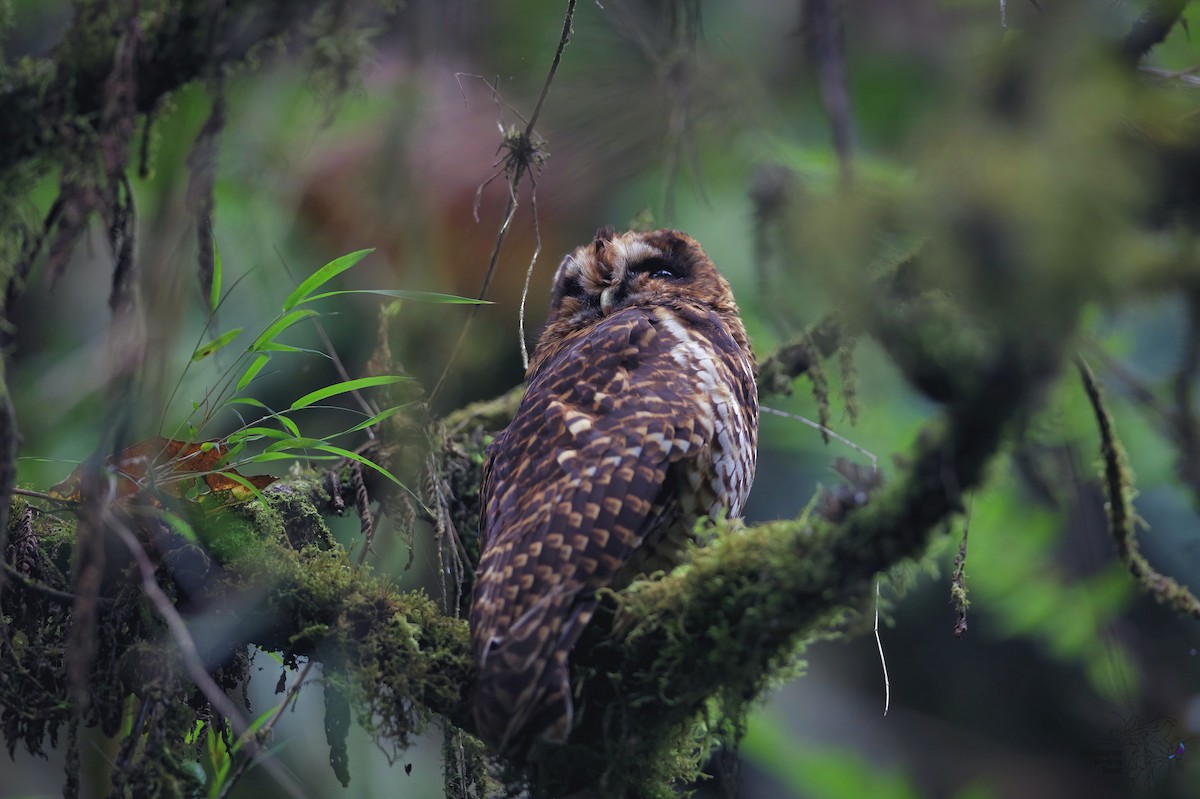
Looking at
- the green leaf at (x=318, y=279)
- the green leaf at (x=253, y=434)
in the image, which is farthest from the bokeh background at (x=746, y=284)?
the green leaf at (x=253, y=434)

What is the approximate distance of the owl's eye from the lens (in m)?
4.10

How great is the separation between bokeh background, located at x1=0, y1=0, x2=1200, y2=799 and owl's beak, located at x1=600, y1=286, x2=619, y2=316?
414 millimetres

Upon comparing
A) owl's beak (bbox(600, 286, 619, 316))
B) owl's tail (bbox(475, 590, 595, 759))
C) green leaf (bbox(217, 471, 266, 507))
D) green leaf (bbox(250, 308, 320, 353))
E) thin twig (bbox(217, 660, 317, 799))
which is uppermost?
green leaf (bbox(250, 308, 320, 353))

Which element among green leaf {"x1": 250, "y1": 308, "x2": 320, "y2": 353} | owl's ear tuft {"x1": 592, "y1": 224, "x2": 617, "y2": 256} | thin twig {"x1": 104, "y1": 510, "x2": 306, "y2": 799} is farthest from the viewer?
owl's ear tuft {"x1": 592, "y1": 224, "x2": 617, "y2": 256}

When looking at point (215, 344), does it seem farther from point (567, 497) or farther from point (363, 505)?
point (363, 505)

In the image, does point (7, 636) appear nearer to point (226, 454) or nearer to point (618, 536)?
point (226, 454)

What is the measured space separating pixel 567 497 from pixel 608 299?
1.59 metres

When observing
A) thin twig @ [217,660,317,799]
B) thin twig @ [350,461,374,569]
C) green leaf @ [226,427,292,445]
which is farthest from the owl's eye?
thin twig @ [217,660,317,799]

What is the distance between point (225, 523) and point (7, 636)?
2.11 feet

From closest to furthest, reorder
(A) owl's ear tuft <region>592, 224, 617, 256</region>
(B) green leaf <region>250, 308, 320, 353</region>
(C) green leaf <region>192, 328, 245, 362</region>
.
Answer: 1. (C) green leaf <region>192, 328, 245, 362</region>
2. (B) green leaf <region>250, 308, 320, 353</region>
3. (A) owl's ear tuft <region>592, 224, 617, 256</region>

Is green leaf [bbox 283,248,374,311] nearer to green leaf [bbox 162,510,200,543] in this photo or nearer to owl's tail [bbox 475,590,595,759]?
green leaf [bbox 162,510,200,543]

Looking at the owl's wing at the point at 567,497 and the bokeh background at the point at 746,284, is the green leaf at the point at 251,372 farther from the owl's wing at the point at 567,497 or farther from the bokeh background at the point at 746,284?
the owl's wing at the point at 567,497

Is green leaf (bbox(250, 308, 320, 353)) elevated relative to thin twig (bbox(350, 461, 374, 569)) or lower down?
elevated

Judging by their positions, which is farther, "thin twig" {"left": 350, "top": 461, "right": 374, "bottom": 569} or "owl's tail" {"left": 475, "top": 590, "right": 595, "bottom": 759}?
"thin twig" {"left": 350, "top": 461, "right": 374, "bottom": 569}
